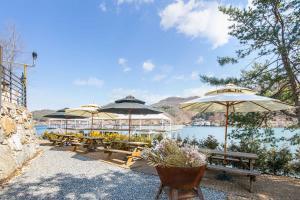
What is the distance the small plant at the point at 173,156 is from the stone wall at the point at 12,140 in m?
3.93

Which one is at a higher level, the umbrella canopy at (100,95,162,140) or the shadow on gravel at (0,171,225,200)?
the umbrella canopy at (100,95,162,140)

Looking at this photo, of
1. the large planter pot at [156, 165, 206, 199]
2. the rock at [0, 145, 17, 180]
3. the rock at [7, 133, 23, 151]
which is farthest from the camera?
the rock at [7, 133, 23, 151]

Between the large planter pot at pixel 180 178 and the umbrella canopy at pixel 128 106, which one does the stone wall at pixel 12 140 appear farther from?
the large planter pot at pixel 180 178

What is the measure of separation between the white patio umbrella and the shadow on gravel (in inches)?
73.9

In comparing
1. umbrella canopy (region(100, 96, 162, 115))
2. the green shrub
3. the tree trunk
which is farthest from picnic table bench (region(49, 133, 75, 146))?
the tree trunk

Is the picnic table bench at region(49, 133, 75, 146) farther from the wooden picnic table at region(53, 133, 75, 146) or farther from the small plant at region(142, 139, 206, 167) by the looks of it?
the small plant at region(142, 139, 206, 167)

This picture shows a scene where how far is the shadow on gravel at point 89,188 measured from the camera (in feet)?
13.9

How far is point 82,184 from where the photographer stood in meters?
5.01

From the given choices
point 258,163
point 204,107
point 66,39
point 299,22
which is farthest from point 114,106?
point 66,39

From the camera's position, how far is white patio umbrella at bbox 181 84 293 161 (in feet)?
15.1

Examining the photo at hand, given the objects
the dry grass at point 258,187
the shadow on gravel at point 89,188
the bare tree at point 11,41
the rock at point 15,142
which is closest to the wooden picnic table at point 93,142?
the rock at point 15,142

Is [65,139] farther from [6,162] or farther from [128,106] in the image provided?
[6,162]

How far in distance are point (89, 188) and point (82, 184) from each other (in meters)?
0.36

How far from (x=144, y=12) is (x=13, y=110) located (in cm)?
650
